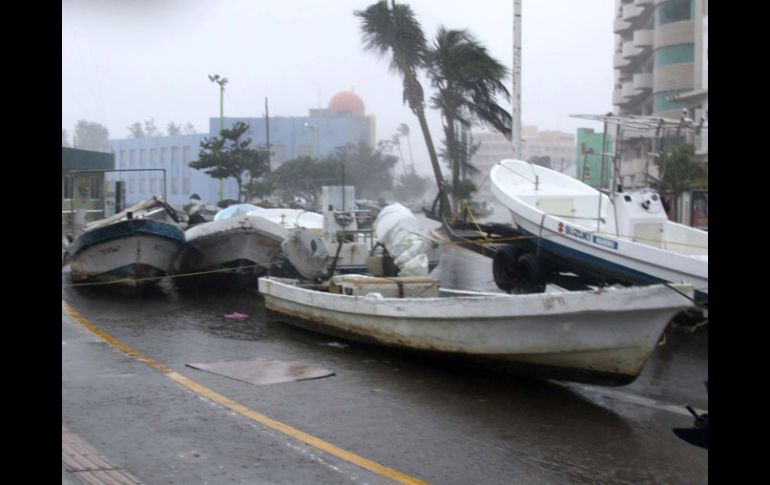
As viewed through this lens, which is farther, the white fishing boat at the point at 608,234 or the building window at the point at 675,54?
Answer: the building window at the point at 675,54

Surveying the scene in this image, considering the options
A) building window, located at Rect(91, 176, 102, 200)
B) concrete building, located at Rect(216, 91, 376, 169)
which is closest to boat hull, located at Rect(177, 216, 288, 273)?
building window, located at Rect(91, 176, 102, 200)

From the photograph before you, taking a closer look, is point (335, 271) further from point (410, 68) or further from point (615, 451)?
point (410, 68)

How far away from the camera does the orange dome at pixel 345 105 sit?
5234 cm

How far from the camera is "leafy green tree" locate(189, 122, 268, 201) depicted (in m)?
37.8

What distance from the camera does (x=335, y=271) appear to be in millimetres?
12672

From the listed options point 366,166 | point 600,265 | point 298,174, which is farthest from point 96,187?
point 366,166

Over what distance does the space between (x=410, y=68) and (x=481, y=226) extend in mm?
9438

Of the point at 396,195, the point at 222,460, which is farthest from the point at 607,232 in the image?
the point at 396,195

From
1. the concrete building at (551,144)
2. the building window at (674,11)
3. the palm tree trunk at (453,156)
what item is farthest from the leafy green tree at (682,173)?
the concrete building at (551,144)

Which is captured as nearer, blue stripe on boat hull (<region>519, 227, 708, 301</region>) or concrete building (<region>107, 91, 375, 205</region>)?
blue stripe on boat hull (<region>519, 227, 708, 301</region>)

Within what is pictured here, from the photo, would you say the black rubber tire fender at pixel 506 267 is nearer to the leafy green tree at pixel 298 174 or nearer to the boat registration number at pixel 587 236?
the boat registration number at pixel 587 236

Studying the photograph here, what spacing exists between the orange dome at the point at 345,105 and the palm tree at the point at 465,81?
95.8ft

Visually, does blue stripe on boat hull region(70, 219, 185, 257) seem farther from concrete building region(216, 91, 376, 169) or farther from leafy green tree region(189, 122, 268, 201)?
concrete building region(216, 91, 376, 169)

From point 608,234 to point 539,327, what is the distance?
452 centimetres
